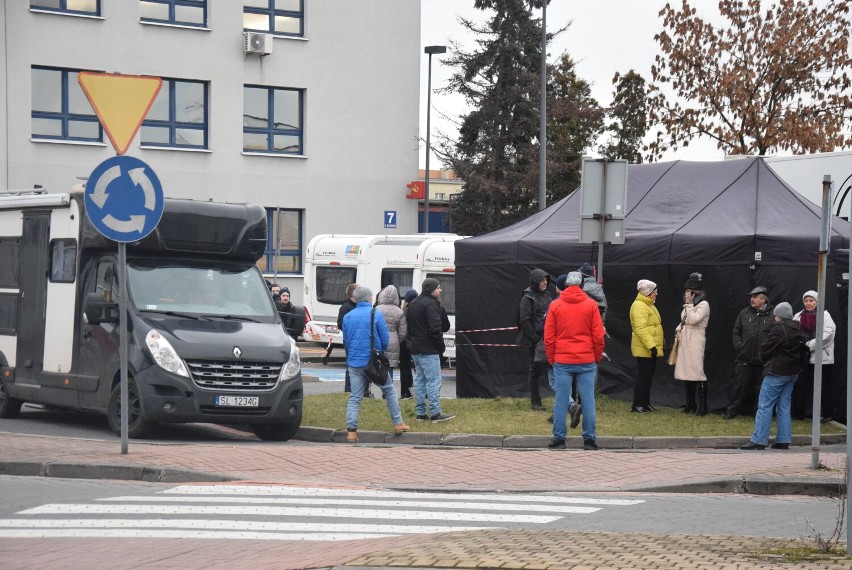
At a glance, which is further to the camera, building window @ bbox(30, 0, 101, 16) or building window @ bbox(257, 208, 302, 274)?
building window @ bbox(257, 208, 302, 274)

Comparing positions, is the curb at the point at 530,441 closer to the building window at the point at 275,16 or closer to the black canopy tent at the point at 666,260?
the black canopy tent at the point at 666,260

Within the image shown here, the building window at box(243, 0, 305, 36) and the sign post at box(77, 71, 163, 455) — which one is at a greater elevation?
the building window at box(243, 0, 305, 36)

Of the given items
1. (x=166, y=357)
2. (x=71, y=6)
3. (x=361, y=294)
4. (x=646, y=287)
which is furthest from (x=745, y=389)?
(x=71, y=6)

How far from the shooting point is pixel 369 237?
1228 inches

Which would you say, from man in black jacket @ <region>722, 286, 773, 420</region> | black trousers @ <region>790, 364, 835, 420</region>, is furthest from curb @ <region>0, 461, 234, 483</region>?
black trousers @ <region>790, 364, 835, 420</region>

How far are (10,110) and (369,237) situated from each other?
11.4m

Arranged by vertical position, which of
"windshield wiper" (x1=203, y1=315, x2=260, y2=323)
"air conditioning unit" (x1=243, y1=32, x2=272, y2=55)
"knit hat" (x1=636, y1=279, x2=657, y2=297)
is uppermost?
"air conditioning unit" (x1=243, y1=32, x2=272, y2=55)

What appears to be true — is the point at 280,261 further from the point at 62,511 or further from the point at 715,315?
the point at 62,511

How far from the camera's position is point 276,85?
40375 millimetres

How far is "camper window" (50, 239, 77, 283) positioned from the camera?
644 inches

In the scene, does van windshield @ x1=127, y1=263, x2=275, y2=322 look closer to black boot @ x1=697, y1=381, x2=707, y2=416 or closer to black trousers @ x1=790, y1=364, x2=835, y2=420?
black boot @ x1=697, y1=381, x2=707, y2=416

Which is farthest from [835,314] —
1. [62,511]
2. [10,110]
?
[10,110]

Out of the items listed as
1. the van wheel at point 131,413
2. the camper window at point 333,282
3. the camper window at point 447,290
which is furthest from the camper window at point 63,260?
the camper window at point 333,282

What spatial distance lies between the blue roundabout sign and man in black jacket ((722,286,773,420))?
23.9 ft
